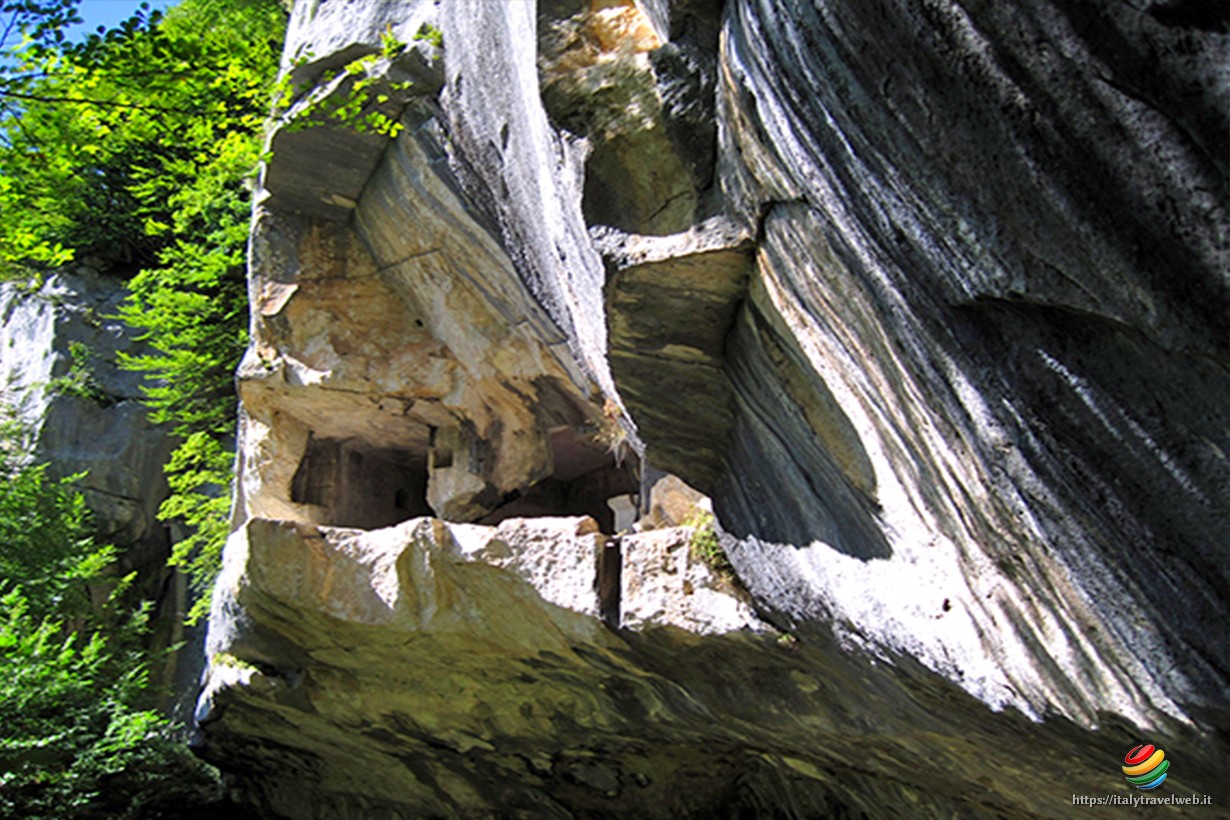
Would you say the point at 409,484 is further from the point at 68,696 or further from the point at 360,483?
the point at 68,696

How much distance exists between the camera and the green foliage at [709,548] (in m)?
5.55

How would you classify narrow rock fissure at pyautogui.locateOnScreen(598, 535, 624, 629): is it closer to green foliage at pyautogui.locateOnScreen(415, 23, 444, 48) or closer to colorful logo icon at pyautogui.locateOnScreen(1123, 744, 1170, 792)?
colorful logo icon at pyautogui.locateOnScreen(1123, 744, 1170, 792)

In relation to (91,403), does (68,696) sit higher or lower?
lower

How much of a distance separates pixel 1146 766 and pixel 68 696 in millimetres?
8971

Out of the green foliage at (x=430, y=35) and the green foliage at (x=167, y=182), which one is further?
the green foliage at (x=430, y=35)

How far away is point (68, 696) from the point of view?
30.0 feet

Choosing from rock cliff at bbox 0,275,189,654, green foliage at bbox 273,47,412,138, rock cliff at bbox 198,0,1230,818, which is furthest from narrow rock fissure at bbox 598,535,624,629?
rock cliff at bbox 0,275,189,654

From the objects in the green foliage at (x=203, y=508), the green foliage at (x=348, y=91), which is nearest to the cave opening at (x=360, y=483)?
the green foliage at (x=203, y=508)

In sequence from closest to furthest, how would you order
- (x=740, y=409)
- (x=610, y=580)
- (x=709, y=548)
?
(x=740, y=409), (x=709, y=548), (x=610, y=580)

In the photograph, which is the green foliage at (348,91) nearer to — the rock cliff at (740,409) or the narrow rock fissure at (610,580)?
the rock cliff at (740,409)

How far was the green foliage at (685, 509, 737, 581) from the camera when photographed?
18.2 ft

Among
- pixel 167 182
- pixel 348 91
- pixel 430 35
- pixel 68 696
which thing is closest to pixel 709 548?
pixel 430 35

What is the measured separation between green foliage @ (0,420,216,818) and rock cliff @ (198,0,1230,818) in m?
0.94

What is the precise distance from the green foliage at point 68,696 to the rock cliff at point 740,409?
0.94m
